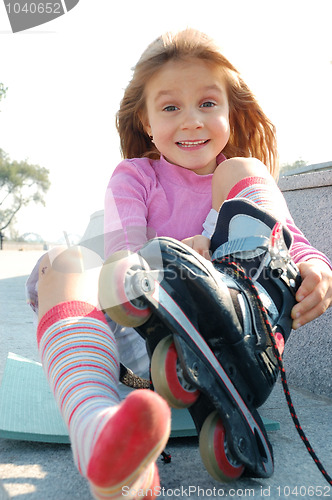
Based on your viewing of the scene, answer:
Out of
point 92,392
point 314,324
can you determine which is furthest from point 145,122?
point 92,392

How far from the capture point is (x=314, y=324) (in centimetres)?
164

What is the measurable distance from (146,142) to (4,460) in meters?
1.15

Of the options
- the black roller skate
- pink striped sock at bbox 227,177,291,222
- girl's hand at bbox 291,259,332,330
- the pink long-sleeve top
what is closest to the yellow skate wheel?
the black roller skate

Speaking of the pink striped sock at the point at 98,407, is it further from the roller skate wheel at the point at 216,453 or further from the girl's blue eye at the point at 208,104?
the girl's blue eye at the point at 208,104

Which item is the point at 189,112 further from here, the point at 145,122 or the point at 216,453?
the point at 216,453

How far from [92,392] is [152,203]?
0.81 meters

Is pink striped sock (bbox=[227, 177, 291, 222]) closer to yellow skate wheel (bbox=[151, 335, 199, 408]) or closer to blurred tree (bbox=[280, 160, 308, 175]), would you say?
yellow skate wheel (bbox=[151, 335, 199, 408])

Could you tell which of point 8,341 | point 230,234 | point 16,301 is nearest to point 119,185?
point 230,234

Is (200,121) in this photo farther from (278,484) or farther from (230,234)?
(278,484)

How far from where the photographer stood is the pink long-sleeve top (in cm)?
134

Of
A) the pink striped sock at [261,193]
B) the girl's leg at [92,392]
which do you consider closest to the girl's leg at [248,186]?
the pink striped sock at [261,193]

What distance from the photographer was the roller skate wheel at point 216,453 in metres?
0.78

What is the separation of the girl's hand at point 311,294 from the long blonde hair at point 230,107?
75 cm

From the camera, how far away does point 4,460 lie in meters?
0.99
